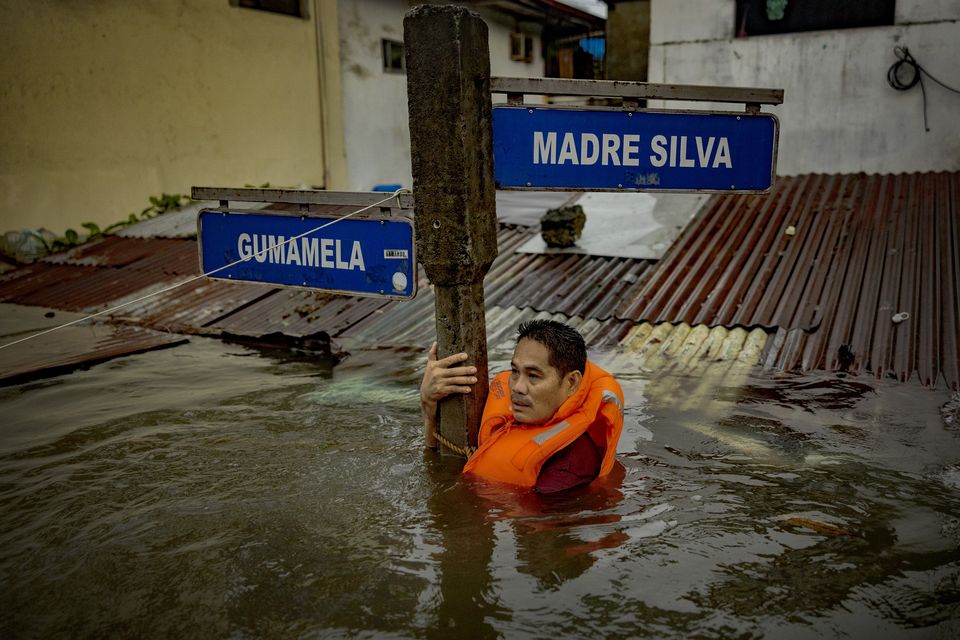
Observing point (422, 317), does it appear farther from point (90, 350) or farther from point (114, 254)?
point (114, 254)

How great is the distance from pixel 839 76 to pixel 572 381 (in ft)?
29.8

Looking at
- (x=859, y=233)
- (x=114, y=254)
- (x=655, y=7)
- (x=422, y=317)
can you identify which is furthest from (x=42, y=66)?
(x=859, y=233)

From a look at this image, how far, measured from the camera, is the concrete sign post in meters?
3.15

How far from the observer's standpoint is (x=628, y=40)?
17281mm

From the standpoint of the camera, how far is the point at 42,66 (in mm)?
11375

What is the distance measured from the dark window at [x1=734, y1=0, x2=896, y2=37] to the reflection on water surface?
7189 mm

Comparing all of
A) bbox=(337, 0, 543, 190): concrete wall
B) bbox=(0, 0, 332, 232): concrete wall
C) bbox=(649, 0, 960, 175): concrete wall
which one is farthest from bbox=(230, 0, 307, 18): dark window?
bbox=(649, 0, 960, 175): concrete wall

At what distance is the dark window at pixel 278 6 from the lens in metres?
14.2

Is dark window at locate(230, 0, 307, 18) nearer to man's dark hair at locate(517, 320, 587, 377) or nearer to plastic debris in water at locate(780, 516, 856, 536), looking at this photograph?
man's dark hair at locate(517, 320, 587, 377)

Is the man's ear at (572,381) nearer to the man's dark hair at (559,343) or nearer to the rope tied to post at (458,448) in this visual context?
the man's dark hair at (559,343)

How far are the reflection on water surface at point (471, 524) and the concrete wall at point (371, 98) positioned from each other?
1213cm

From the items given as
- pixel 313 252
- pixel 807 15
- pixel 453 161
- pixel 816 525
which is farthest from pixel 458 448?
pixel 807 15

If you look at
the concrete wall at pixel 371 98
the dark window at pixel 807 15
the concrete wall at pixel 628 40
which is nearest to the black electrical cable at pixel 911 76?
the dark window at pixel 807 15

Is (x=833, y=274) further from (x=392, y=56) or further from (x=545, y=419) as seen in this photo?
(x=392, y=56)
